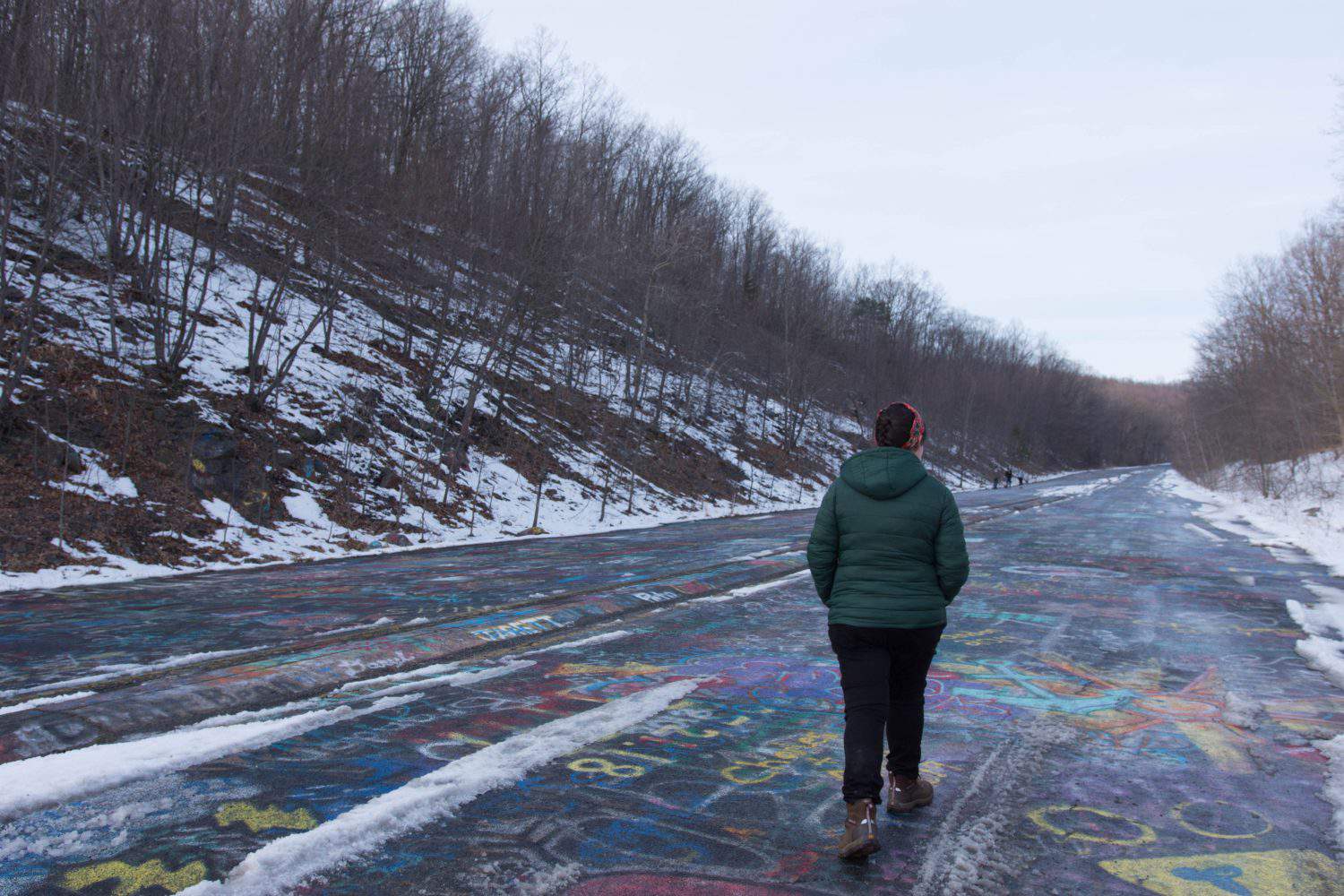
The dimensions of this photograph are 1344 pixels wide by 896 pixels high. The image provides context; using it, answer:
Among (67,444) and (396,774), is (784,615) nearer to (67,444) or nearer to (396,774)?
(396,774)

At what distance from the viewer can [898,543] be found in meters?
3.83

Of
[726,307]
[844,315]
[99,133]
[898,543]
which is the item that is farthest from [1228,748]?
[844,315]

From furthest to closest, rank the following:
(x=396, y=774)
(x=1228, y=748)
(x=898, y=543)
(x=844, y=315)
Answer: (x=844, y=315) < (x=1228, y=748) < (x=396, y=774) < (x=898, y=543)

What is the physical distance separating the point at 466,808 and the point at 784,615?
590 cm

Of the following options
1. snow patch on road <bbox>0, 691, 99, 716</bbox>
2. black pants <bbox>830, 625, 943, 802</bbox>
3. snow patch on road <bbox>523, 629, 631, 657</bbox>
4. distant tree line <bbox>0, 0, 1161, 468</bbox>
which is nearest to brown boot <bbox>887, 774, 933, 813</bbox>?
black pants <bbox>830, 625, 943, 802</bbox>

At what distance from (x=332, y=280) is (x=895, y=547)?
64.1ft

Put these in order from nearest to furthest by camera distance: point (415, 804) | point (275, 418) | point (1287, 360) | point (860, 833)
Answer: point (860, 833)
point (415, 804)
point (275, 418)
point (1287, 360)

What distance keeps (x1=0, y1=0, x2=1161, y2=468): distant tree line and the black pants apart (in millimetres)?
13967

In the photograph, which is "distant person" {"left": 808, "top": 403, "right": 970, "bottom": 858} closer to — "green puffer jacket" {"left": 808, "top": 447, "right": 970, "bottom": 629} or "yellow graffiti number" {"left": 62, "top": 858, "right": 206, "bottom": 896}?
"green puffer jacket" {"left": 808, "top": 447, "right": 970, "bottom": 629}

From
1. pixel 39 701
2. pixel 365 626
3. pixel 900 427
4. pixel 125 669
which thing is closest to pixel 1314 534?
pixel 365 626

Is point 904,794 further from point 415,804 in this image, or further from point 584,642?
point 584,642

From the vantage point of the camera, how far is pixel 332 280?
20.7 metres

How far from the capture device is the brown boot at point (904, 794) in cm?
404

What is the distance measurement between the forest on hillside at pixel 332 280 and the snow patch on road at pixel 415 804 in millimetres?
8910
